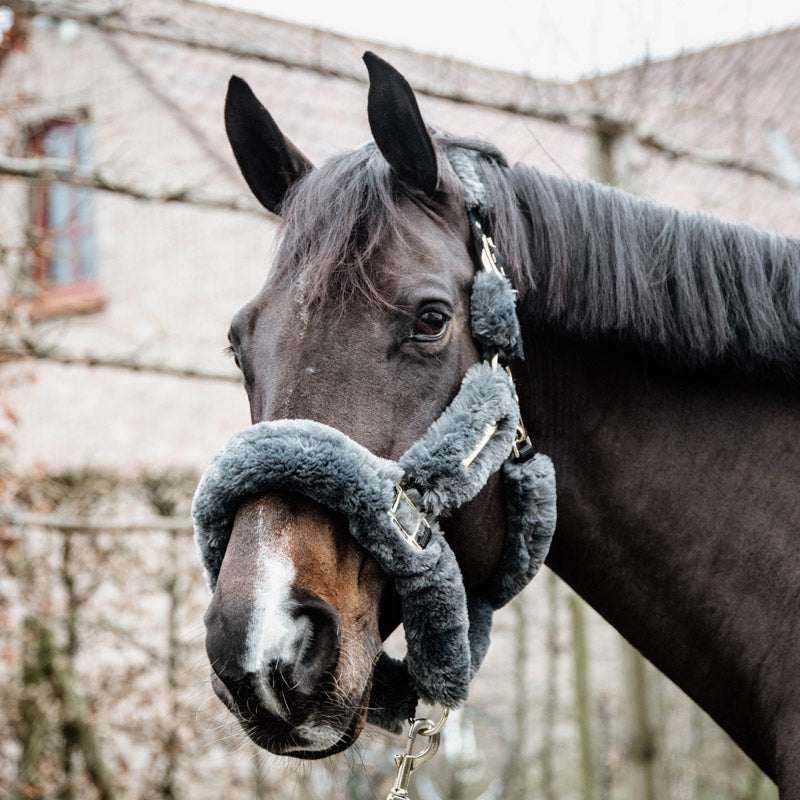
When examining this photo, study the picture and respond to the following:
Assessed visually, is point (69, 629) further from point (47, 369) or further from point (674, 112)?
point (47, 369)

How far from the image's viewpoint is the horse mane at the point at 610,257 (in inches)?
83.8

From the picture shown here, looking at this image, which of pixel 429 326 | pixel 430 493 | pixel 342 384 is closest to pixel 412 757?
pixel 430 493

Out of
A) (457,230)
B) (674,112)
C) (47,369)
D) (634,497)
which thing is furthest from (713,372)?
(47,369)

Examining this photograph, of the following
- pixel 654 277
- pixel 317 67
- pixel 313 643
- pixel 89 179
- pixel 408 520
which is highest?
pixel 317 67

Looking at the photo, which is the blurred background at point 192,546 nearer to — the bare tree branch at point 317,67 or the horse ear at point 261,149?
the bare tree branch at point 317,67

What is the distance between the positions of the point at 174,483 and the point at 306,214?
15.4ft

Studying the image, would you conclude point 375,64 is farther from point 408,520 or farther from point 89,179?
point 89,179

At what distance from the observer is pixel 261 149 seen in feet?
8.03

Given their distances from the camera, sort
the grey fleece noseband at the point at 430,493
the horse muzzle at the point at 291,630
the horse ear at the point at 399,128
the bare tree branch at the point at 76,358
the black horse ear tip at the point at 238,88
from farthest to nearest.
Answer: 1. the bare tree branch at the point at 76,358
2. the black horse ear tip at the point at 238,88
3. the horse ear at the point at 399,128
4. the grey fleece noseband at the point at 430,493
5. the horse muzzle at the point at 291,630

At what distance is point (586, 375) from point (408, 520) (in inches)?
27.0

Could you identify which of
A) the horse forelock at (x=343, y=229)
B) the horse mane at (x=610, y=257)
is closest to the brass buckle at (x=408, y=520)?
the horse forelock at (x=343, y=229)

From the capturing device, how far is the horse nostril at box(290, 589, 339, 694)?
5.65 ft

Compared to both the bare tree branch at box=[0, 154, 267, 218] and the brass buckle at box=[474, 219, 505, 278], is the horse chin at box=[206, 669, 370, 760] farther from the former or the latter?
the bare tree branch at box=[0, 154, 267, 218]

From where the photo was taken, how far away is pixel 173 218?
1177 centimetres
